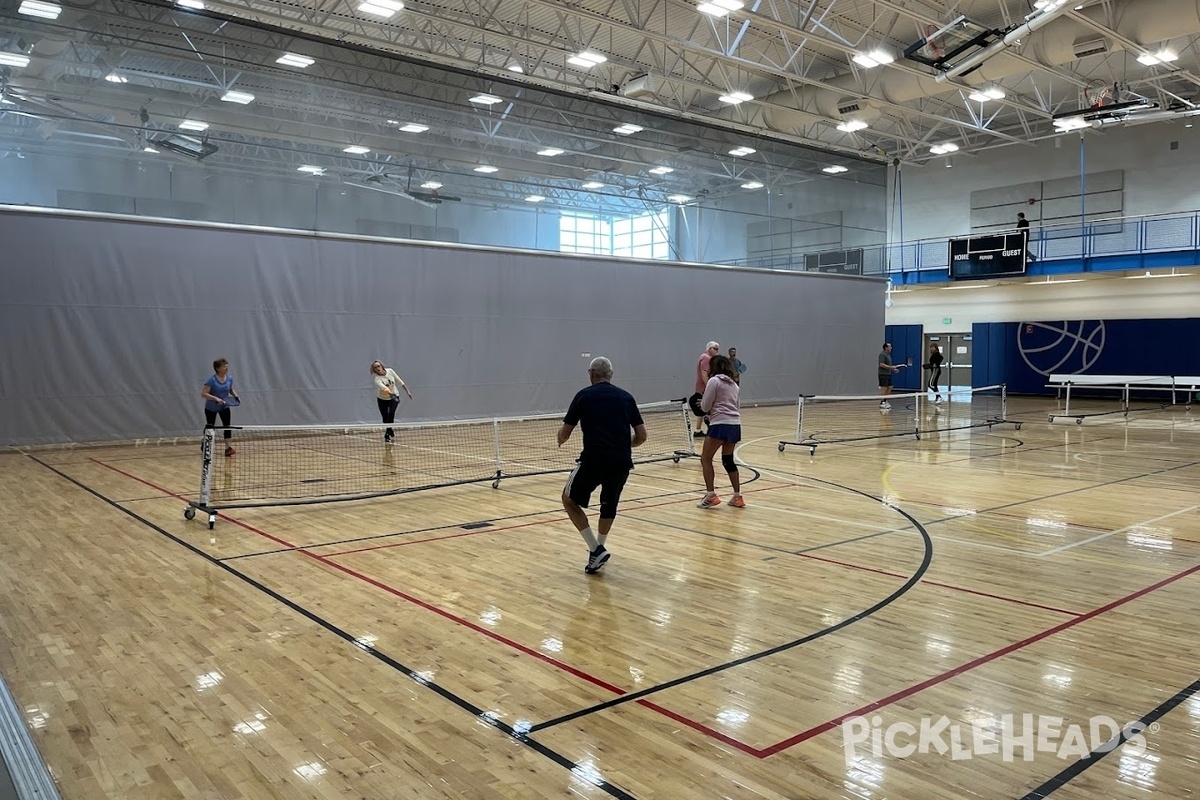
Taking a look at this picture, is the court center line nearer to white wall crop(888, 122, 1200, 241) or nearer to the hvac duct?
the hvac duct

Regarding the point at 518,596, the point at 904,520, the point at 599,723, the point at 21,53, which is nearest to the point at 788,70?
the point at 904,520

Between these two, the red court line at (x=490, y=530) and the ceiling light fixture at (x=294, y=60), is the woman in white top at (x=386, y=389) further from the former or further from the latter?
the ceiling light fixture at (x=294, y=60)

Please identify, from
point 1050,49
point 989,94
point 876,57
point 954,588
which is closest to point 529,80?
point 876,57

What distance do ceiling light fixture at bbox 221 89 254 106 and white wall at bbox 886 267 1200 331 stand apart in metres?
28.5

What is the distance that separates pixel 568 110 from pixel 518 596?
20.0 meters

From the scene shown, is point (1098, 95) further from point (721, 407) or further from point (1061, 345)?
point (721, 407)

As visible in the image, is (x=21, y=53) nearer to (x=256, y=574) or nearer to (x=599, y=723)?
(x=256, y=574)

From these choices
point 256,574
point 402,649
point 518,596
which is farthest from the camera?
point 256,574

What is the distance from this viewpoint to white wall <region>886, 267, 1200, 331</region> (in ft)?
101

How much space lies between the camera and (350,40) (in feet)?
67.6

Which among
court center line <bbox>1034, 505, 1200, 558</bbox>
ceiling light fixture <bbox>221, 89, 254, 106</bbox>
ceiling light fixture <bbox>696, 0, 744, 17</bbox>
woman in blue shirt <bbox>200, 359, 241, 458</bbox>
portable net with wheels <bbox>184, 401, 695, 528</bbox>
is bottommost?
court center line <bbox>1034, 505, 1200, 558</bbox>

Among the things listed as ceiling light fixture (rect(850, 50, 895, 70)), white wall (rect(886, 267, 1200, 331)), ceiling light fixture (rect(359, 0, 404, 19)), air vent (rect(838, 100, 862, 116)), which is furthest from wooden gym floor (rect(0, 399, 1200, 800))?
white wall (rect(886, 267, 1200, 331))

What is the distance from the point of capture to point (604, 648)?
5.48m

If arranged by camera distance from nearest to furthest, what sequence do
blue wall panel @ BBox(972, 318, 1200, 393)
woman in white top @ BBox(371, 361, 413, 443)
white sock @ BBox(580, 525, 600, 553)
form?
1. white sock @ BBox(580, 525, 600, 553)
2. woman in white top @ BBox(371, 361, 413, 443)
3. blue wall panel @ BBox(972, 318, 1200, 393)
